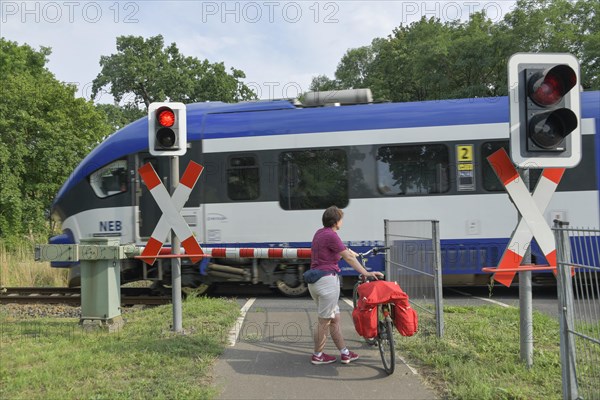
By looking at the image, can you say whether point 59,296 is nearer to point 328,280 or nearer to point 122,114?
point 328,280

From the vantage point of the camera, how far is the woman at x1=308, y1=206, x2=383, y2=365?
504 cm

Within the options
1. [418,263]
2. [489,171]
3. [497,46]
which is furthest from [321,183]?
[497,46]

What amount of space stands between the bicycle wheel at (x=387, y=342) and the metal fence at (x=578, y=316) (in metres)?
1.46

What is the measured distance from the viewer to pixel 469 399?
4008 mm

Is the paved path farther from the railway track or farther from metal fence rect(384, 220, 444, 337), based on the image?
the railway track

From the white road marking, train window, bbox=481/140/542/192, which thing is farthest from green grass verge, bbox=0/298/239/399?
→ train window, bbox=481/140/542/192

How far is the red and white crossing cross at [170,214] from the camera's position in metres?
6.19

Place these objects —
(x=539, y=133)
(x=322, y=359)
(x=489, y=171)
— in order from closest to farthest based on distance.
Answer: (x=539, y=133) < (x=322, y=359) < (x=489, y=171)

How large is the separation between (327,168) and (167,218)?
388 centimetres

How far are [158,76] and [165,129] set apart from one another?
31353 millimetres

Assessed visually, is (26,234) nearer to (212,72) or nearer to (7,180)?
(7,180)

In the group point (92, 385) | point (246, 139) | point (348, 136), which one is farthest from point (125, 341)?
point (348, 136)

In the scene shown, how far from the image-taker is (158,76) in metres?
35.3

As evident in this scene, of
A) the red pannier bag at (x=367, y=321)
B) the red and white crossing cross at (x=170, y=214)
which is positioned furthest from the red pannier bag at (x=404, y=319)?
the red and white crossing cross at (x=170, y=214)
